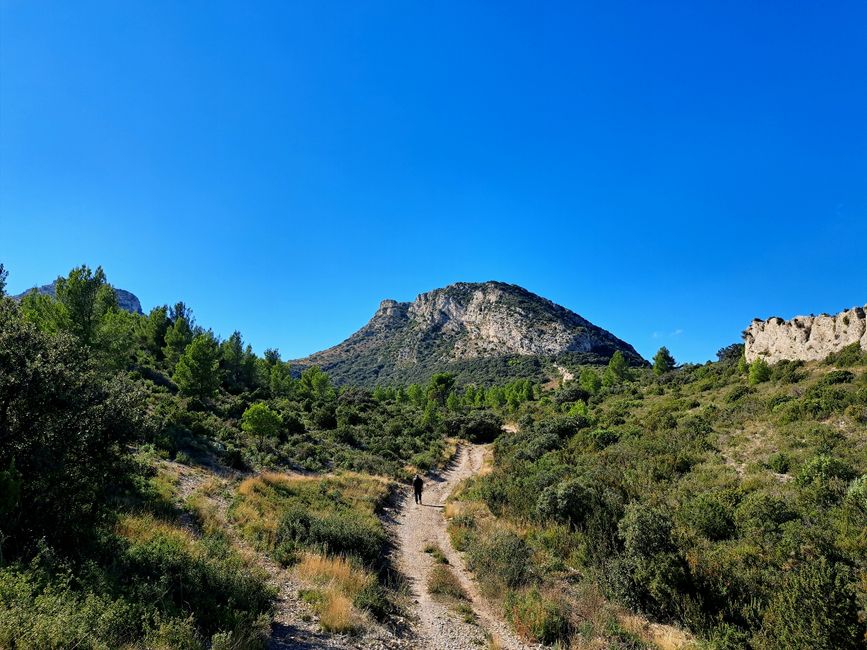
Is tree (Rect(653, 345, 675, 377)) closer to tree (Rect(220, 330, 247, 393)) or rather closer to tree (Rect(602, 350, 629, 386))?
tree (Rect(602, 350, 629, 386))

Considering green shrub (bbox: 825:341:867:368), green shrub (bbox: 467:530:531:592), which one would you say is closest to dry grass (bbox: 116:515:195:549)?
green shrub (bbox: 467:530:531:592)

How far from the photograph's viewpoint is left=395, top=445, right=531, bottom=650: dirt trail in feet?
27.6

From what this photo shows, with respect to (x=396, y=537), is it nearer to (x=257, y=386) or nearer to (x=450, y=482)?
(x=450, y=482)

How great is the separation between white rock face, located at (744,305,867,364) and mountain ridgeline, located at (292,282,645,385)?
77.3 meters

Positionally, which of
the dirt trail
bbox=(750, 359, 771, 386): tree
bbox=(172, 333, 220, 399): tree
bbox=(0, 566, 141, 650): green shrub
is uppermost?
bbox=(750, 359, 771, 386): tree

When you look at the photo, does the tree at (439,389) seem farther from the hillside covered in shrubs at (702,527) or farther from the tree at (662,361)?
the hillside covered in shrubs at (702,527)

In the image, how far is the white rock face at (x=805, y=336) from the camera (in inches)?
1265

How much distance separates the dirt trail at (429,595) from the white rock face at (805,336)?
35.3 metres

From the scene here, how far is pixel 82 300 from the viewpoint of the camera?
30000mm

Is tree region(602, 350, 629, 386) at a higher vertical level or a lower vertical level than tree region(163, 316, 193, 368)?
higher

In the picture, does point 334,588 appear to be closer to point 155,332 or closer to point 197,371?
point 197,371

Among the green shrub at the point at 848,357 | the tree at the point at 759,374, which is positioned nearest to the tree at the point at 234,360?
the tree at the point at 759,374

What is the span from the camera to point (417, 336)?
179 metres

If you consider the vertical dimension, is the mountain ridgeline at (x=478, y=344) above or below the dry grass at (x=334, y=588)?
above
